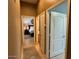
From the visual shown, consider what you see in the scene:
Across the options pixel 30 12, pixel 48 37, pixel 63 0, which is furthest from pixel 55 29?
pixel 30 12

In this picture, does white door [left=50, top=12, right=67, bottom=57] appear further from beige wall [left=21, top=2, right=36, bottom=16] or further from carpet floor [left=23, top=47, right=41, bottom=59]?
beige wall [left=21, top=2, right=36, bottom=16]

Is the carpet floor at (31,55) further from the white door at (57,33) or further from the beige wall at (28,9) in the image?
the beige wall at (28,9)

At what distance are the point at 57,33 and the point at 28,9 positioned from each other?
3352mm

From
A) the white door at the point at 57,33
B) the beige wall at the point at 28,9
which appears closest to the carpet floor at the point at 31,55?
the white door at the point at 57,33

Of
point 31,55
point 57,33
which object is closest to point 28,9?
point 57,33

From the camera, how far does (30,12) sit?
22.3ft

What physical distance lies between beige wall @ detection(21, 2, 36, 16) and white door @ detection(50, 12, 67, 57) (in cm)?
295

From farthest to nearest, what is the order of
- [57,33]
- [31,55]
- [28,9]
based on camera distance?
[28,9] < [31,55] < [57,33]

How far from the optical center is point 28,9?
22.0 ft

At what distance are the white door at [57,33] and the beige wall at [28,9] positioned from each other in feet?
9.68

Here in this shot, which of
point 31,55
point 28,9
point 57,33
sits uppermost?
point 28,9

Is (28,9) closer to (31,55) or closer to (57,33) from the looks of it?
(57,33)

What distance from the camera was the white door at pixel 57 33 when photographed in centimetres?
398
